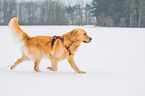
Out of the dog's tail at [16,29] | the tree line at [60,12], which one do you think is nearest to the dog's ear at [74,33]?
the dog's tail at [16,29]

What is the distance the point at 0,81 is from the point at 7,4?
3377cm

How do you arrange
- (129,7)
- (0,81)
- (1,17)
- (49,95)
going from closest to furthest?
1. (49,95)
2. (0,81)
3. (1,17)
4. (129,7)

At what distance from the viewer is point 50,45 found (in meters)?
4.93

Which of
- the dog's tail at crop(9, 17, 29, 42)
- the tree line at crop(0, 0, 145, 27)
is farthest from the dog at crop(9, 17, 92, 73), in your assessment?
the tree line at crop(0, 0, 145, 27)

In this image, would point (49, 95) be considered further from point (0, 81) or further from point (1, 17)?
point (1, 17)

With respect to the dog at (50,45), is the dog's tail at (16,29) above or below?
above

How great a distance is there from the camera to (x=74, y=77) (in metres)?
4.54

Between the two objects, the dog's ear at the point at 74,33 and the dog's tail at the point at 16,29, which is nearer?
the dog's ear at the point at 74,33

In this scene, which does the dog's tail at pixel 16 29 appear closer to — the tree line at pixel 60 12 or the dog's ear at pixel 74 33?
the dog's ear at pixel 74 33

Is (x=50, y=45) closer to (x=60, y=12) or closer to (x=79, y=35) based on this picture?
(x=79, y=35)

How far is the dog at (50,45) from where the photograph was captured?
486cm

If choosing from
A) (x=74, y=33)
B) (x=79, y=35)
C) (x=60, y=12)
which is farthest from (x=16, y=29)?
(x=60, y=12)

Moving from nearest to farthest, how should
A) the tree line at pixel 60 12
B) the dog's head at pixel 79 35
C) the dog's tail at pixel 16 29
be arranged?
1. the dog's head at pixel 79 35
2. the dog's tail at pixel 16 29
3. the tree line at pixel 60 12

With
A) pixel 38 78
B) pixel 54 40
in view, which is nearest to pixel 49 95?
pixel 38 78
